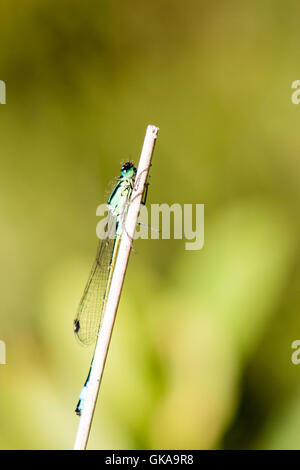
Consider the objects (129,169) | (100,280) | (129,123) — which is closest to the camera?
(129,169)

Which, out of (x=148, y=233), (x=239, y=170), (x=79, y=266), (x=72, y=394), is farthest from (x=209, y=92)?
(x=72, y=394)

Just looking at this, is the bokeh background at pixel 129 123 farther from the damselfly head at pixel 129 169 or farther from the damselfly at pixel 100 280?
the damselfly head at pixel 129 169

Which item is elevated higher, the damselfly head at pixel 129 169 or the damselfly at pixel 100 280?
the damselfly head at pixel 129 169

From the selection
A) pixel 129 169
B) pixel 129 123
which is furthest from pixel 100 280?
pixel 129 123

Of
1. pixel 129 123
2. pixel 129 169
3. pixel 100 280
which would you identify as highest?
pixel 129 123

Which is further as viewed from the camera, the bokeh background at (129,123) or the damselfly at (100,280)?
the bokeh background at (129,123)

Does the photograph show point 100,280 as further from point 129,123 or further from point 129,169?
point 129,123

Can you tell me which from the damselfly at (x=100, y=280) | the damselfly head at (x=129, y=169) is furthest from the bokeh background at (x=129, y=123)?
the damselfly head at (x=129, y=169)

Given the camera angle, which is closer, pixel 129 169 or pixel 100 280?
pixel 129 169

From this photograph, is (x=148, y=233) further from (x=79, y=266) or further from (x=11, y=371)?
(x=11, y=371)
